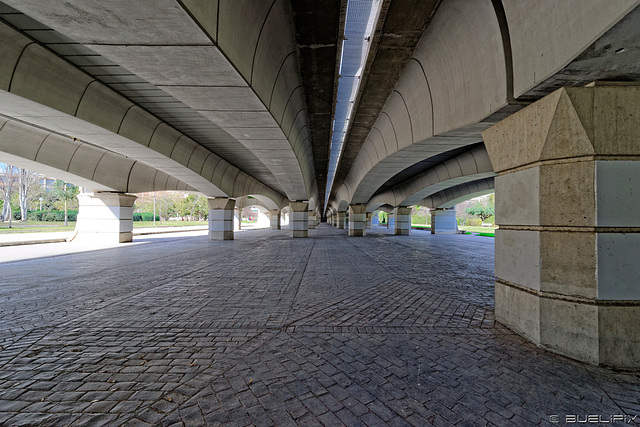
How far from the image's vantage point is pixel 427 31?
19.2 feet

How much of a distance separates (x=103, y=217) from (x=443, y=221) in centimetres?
3461

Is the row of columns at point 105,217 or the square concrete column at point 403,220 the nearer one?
the row of columns at point 105,217

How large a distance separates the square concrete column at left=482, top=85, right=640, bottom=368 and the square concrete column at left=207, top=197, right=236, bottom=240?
2116 cm

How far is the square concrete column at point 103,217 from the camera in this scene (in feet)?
60.1

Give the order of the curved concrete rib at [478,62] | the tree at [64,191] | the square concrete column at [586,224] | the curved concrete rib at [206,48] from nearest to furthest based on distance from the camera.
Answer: the curved concrete rib at [478,62], the curved concrete rib at [206,48], the square concrete column at [586,224], the tree at [64,191]

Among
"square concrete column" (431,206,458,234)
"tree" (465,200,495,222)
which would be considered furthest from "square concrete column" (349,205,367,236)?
"tree" (465,200,495,222)

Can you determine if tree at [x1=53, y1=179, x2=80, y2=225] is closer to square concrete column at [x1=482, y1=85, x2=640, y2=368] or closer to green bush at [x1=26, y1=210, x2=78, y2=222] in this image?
green bush at [x1=26, y1=210, x2=78, y2=222]

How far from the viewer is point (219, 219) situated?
22453 millimetres

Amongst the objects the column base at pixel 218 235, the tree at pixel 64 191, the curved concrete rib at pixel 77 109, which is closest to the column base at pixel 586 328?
the curved concrete rib at pixel 77 109

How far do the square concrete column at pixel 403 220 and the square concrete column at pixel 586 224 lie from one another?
2670 cm

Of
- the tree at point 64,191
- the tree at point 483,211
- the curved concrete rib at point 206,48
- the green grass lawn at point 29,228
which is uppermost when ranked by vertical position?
the tree at point 64,191

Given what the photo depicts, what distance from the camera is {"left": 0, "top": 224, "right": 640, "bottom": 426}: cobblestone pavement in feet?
8.39

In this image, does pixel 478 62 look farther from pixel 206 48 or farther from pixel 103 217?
pixel 103 217

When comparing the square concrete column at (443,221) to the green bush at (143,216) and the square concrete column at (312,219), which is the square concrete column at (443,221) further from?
the green bush at (143,216)
